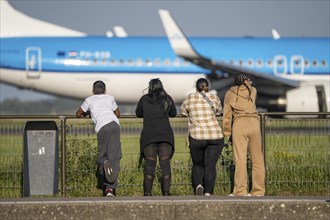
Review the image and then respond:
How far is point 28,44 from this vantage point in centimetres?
2986

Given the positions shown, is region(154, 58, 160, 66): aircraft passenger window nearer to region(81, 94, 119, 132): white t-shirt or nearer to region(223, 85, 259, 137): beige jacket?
region(81, 94, 119, 132): white t-shirt

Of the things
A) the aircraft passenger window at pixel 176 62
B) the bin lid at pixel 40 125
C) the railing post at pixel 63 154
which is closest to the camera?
the bin lid at pixel 40 125

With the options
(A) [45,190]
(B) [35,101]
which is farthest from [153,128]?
(B) [35,101]

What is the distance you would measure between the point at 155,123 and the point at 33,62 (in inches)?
768

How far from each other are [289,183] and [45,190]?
300 centimetres

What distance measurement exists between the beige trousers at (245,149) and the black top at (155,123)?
0.71 meters

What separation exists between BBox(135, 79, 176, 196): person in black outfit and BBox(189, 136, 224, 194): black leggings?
26 cm

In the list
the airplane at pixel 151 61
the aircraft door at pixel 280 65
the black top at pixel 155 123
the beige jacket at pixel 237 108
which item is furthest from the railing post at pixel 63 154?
the aircraft door at pixel 280 65

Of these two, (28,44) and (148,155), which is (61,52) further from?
(148,155)

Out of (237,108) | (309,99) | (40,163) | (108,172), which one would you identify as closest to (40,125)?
(40,163)

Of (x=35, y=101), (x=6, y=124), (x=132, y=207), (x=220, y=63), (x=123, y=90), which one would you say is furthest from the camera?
(x=35, y=101)

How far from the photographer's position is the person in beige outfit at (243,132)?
35.3 ft

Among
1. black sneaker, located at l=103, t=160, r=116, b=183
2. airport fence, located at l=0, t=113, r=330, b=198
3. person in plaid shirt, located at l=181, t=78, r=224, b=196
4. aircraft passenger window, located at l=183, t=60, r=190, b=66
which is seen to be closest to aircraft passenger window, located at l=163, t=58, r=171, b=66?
aircraft passenger window, located at l=183, t=60, r=190, b=66

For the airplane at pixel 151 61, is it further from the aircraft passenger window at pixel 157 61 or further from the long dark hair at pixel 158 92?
the long dark hair at pixel 158 92
